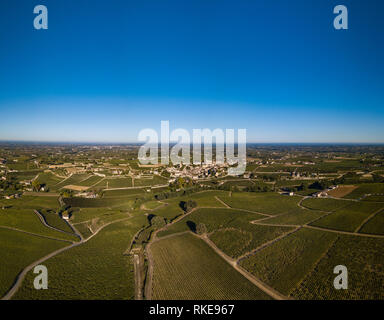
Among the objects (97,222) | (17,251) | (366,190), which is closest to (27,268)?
(17,251)

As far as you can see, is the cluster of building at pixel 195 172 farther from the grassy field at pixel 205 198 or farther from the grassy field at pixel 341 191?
the grassy field at pixel 341 191

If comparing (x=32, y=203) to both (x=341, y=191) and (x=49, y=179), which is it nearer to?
(x=49, y=179)

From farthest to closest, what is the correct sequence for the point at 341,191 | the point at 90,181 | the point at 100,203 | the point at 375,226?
1. the point at 90,181
2. the point at 341,191
3. the point at 100,203
4. the point at 375,226

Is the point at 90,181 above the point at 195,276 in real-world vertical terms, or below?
above

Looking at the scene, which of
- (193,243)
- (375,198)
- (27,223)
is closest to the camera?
(193,243)

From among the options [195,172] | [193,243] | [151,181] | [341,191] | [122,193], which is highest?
[195,172]

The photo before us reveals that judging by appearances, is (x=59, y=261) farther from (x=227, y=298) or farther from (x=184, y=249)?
(x=227, y=298)

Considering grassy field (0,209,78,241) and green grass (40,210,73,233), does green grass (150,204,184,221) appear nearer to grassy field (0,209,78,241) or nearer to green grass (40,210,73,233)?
green grass (40,210,73,233)
